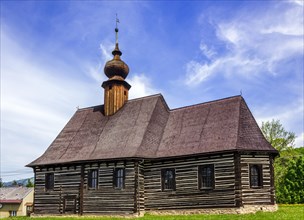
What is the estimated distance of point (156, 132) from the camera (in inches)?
1157

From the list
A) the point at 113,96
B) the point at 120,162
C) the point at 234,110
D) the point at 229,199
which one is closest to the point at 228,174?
the point at 229,199

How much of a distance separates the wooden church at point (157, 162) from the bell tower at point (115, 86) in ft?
0.41

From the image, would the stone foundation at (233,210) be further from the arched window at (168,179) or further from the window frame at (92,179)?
Answer: the window frame at (92,179)

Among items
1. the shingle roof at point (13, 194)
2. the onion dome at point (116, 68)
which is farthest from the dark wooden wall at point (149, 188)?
the shingle roof at point (13, 194)

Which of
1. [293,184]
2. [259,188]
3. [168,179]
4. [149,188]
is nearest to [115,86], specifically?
[149,188]

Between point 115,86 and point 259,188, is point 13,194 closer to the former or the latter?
point 115,86

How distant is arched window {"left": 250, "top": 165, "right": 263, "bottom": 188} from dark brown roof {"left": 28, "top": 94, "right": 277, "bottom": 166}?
129 cm

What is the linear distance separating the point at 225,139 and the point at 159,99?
337 inches

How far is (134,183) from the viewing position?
26312 mm

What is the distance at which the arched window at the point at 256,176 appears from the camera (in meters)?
24.6

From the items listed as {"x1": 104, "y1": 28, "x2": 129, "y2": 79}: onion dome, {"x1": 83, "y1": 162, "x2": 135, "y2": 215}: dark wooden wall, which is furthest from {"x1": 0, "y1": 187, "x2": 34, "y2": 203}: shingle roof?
{"x1": 83, "y1": 162, "x2": 135, "y2": 215}: dark wooden wall

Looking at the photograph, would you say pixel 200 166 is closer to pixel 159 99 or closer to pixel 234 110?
pixel 234 110

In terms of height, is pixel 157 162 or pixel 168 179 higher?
pixel 157 162

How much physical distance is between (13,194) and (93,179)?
105 ft
